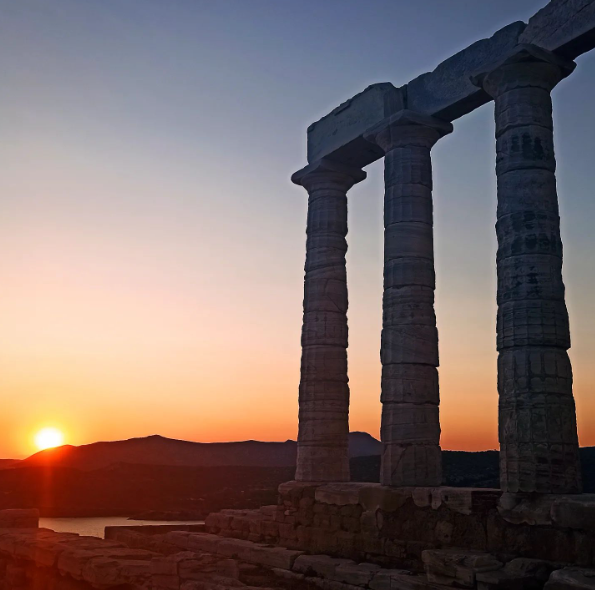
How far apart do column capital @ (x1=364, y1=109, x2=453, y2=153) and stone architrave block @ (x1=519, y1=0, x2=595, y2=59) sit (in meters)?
2.75

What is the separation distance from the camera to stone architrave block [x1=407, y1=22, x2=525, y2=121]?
47.1 ft

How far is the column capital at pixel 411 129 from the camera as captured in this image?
1599 centimetres

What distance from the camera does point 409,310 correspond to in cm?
1518

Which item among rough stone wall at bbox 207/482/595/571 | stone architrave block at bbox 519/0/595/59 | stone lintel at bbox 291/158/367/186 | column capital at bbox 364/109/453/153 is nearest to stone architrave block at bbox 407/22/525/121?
column capital at bbox 364/109/453/153

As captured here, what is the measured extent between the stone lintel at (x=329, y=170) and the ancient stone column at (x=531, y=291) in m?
5.61

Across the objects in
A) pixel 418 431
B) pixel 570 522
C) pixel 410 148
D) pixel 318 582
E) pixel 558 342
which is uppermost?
pixel 410 148

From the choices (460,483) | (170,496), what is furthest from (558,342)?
(170,496)

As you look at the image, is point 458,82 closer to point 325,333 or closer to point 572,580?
point 325,333

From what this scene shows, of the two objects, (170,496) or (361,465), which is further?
(170,496)

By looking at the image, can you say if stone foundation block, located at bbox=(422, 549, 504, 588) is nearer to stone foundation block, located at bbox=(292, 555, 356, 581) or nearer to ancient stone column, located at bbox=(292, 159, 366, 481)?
stone foundation block, located at bbox=(292, 555, 356, 581)

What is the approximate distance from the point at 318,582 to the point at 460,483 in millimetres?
26650

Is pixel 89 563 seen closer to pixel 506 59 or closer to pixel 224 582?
pixel 224 582

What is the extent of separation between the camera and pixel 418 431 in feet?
48.0

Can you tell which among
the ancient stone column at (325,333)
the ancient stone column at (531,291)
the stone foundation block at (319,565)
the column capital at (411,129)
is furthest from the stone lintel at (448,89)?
the stone foundation block at (319,565)
